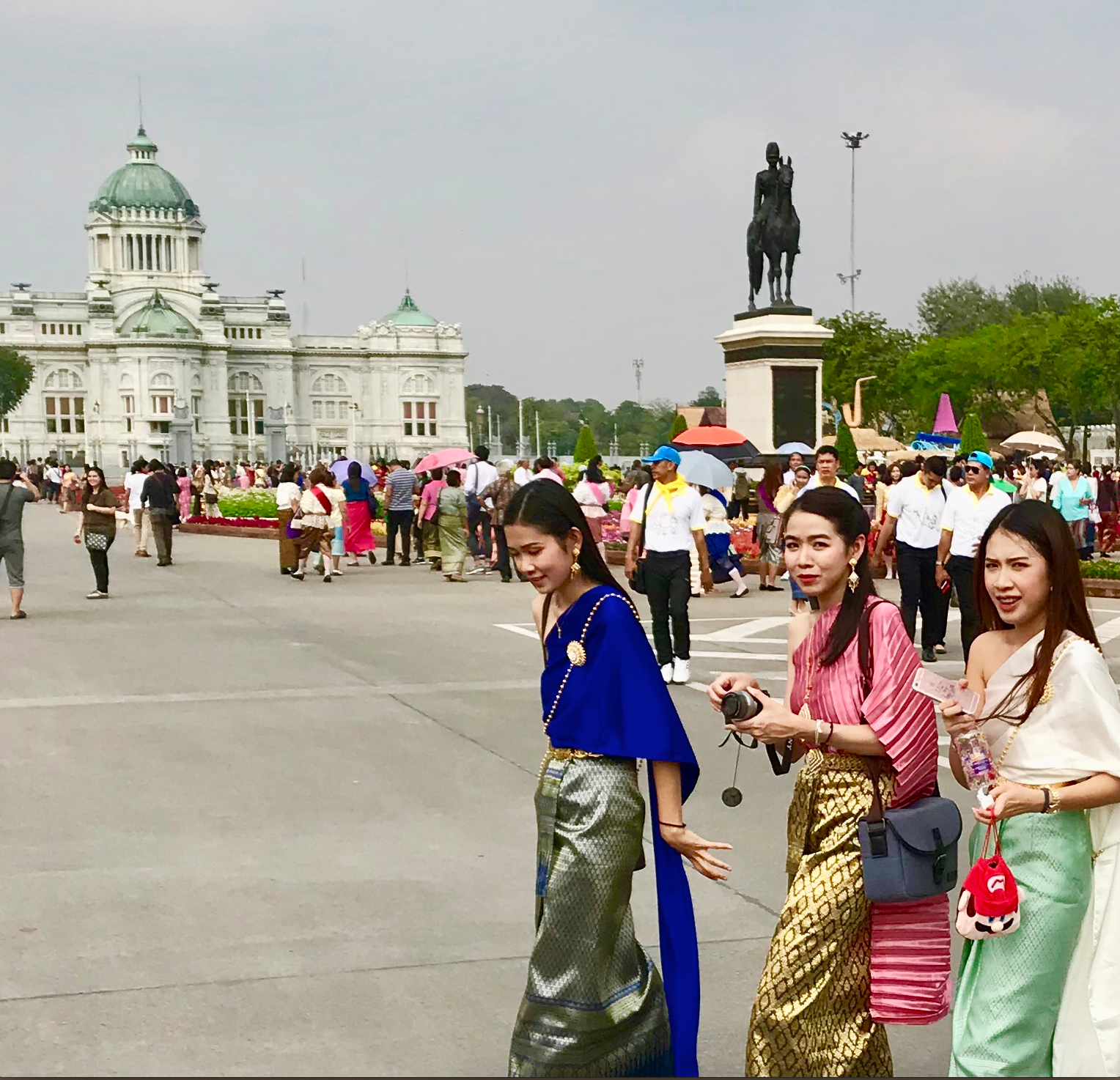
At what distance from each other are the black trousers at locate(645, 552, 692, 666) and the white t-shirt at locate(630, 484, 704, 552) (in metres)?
0.07

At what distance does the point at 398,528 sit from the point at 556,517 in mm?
19942

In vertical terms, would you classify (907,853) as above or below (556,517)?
below

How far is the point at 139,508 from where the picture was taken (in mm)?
26047

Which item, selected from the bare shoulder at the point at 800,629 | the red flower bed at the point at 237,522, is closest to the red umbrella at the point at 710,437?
the red flower bed at the point at 237,522

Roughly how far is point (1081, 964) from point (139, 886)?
384cm

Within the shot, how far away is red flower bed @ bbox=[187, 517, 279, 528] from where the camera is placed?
32844 mm

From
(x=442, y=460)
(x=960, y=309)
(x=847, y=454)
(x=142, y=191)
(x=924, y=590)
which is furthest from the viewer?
(x=142, y=191)

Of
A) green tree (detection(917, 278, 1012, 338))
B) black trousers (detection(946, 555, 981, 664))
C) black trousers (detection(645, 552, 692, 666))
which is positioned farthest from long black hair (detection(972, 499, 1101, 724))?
green tree (detection(917, 278, 1012, 338))

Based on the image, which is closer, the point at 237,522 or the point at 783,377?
the point at 783,377

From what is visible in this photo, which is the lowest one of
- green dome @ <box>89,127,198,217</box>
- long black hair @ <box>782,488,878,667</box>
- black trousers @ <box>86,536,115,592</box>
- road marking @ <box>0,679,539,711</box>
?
road marking @ <box>0,679,539,711</box>

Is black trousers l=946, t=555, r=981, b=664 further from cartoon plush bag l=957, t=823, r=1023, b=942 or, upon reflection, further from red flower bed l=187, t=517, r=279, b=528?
red flower bed l=187, t=517, r=279, b=528

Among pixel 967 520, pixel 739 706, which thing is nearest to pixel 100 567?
pixel 967 520

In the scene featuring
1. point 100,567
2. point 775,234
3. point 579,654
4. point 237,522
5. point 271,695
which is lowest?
point 237,522

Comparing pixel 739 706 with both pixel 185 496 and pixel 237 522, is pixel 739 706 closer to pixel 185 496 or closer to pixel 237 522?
pixel 237 522
